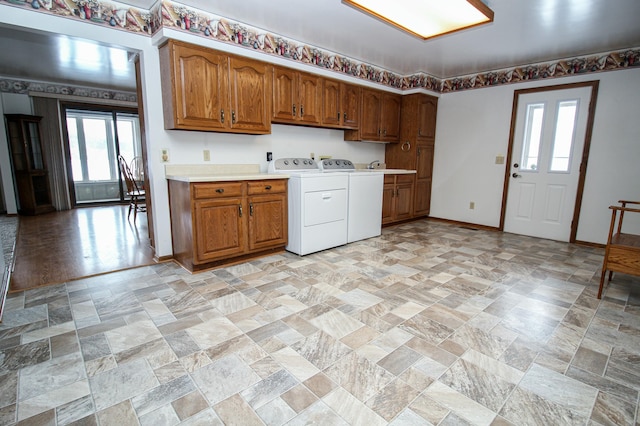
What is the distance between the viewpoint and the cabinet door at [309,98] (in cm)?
391

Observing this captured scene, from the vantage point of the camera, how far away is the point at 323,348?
1867mm

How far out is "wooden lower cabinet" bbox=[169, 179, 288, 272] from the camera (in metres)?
2.96

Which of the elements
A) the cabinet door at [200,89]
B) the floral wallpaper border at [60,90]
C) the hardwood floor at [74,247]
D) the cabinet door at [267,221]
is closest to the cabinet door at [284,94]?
the cabinet door at [200,89]

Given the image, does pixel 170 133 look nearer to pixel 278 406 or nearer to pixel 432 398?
pixel 278 406

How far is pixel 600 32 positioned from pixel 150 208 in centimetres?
514

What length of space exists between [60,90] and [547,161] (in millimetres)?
8645

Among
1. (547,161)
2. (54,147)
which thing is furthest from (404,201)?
(54,147)

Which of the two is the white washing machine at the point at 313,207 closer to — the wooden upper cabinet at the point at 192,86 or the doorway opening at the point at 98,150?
the wooden upper cabinet at the point at 192,86

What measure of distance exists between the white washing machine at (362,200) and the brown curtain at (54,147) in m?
5.67

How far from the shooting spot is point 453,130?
541 centimetres

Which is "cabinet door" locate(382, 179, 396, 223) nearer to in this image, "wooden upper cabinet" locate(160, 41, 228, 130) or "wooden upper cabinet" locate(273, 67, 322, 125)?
"wooden upper cabinet" locate(273, 67, 322, 125)

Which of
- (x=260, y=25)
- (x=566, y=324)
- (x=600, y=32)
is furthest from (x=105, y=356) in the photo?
(x=600, y=32)

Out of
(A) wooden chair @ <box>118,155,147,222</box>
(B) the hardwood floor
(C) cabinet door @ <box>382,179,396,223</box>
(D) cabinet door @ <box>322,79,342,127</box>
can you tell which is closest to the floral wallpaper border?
(A) wooden chair @ <box>118,155,147,222</box>

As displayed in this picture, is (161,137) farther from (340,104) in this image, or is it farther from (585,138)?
(585,138)
